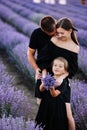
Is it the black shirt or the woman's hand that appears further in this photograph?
the black shirt

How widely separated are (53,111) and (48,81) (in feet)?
1.45

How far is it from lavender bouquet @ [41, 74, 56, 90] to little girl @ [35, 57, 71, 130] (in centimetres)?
14

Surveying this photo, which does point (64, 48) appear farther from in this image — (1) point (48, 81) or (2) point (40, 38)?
(1) point (48, 81)

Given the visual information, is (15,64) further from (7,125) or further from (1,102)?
(7,125)

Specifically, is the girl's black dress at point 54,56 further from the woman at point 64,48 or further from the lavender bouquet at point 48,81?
the lavender bouquet at point 48,81

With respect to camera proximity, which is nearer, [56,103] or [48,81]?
[48,81]

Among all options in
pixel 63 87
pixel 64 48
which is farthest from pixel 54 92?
pixel 64 48

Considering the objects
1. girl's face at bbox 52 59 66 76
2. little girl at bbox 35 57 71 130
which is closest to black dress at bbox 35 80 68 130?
little girl at bbox 35 57 71 130

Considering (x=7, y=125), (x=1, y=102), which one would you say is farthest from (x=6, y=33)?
(x=7, y=125)

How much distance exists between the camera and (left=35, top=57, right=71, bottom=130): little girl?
12.4 ft

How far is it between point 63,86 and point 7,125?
0.65m

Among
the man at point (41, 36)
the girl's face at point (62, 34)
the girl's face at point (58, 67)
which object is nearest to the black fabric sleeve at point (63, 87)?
the girl's face at point (58, 67)

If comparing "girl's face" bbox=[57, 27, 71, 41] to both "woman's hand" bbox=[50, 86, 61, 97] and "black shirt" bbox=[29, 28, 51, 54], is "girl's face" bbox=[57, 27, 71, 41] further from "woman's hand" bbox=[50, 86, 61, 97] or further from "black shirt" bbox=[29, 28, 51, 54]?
"woman's hand" bbox=[50, 86, 61, 97]

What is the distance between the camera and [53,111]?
3861 millimetres
